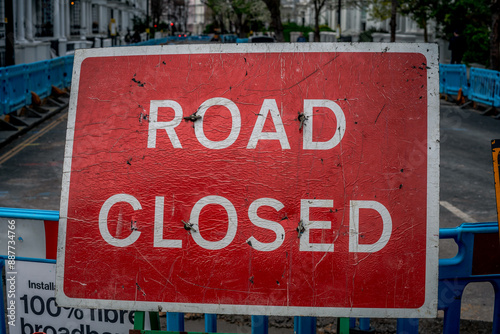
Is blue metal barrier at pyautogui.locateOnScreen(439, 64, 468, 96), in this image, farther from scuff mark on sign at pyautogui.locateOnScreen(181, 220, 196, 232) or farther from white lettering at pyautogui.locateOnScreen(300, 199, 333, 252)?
scuff mark on sign at pyautogui.locateOnScreen(181, 220, 196, 232)

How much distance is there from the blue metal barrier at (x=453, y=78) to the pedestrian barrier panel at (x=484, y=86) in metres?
0.88

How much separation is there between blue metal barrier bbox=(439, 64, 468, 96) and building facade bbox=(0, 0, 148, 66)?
14.7 m

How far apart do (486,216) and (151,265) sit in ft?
21.9

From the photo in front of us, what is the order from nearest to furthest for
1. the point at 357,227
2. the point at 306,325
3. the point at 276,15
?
1. the point at 357,227
2. the point at 306,325
3. the point at 276,15

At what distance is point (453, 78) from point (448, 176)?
40.4 ft

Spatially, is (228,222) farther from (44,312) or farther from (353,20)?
(353,20)

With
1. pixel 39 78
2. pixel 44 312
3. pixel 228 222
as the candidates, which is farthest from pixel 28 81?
pixel 228 222

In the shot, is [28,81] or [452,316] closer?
[452,316]

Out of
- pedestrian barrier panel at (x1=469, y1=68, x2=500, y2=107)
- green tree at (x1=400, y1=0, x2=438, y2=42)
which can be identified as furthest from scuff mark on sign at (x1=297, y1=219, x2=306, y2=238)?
green tree at (x1=400, y1=0, x2=438, y2=42)

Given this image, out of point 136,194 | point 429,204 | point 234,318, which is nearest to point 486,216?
point 234,318

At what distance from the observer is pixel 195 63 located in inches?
101

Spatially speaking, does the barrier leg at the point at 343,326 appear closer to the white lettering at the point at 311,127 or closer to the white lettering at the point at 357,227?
the white lettering at the point at 357,227

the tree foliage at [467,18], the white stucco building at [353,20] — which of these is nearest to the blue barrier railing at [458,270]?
the white stucco building at [353,20]

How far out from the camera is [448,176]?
1061cm
